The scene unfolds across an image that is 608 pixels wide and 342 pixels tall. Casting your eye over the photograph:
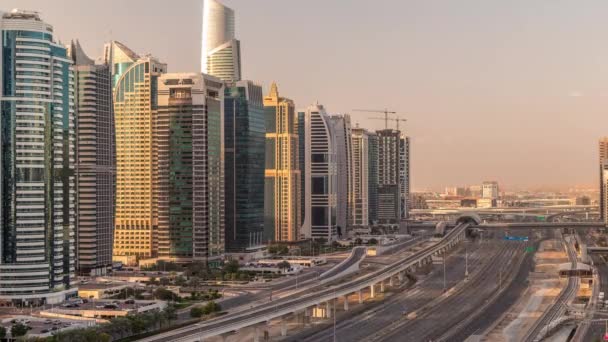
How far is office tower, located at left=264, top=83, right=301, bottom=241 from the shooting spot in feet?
529

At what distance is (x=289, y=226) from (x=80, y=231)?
193 ft

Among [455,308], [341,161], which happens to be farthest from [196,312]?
[341,161]

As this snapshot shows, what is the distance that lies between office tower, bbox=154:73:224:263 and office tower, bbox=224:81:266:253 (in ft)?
35.9

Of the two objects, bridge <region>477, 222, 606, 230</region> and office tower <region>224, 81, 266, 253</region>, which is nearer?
office tower <region>224, 81, 266, 253</region>

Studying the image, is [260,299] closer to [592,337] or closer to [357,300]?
[357,300]

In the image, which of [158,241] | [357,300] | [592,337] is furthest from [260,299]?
[158,241]

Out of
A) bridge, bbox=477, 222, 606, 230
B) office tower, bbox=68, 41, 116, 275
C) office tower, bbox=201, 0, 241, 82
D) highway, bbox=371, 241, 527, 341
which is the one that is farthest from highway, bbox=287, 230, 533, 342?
office tower, bbox=201, 0, 241, 82

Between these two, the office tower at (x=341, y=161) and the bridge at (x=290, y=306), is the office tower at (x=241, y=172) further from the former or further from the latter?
the office tower at (x=341, y=161)

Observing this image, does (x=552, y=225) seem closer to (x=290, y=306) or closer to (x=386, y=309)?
(x=386, y=309)

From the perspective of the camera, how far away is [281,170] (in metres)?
162

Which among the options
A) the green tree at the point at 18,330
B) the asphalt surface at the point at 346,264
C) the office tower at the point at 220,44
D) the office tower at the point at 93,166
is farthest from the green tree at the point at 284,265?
the office tower at the point at 220,44

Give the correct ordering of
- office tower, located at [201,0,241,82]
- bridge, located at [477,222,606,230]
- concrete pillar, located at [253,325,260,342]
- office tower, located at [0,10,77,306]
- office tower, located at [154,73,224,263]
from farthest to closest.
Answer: bridge, located at [477,222,606,230] → office tower, located at [201,0,241,82] → office tower, located at [154,73,224,263] → office tower, located at [0,10,77,306] → concrete pillar, located at [253,325,260,342]

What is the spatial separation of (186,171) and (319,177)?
56.6 meters

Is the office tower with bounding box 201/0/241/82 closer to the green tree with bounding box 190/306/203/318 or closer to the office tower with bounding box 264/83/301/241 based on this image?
the office tower with bounding box 264/83/301/241
